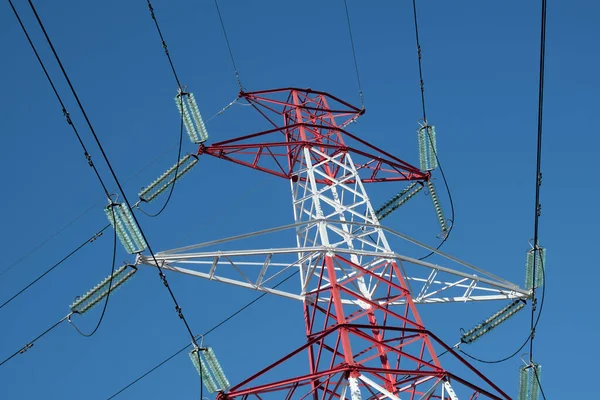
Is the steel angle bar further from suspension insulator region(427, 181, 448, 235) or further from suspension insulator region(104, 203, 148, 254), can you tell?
suspension insulator region(427, 181, 448, 235)

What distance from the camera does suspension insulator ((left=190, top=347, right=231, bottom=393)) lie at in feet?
69.9

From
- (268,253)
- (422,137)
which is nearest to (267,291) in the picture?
(268,253)

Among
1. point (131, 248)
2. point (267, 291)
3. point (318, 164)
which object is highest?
point (318, 164)

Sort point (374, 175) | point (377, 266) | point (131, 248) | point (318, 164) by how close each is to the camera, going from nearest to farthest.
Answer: point (131, 248) → point (377, 266) → point (318, 164) → point (374, 175)

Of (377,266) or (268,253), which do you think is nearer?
(268,253)

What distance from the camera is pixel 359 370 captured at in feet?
56.3

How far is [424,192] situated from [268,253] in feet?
27.8

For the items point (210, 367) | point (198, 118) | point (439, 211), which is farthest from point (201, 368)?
point (439, 211)

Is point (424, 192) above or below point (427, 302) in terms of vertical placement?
above

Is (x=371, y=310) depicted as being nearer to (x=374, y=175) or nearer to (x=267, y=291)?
(x=267, y=291)

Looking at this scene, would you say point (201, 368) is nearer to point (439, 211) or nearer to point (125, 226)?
point (125, 226)

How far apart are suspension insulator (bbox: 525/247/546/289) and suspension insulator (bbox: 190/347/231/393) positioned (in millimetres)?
8296

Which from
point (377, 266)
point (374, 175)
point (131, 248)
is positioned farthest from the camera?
point (374, 175)

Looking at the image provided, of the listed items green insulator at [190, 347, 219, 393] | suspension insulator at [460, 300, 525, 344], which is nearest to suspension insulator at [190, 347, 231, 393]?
green insulator at [190, 347, 219, 393]
